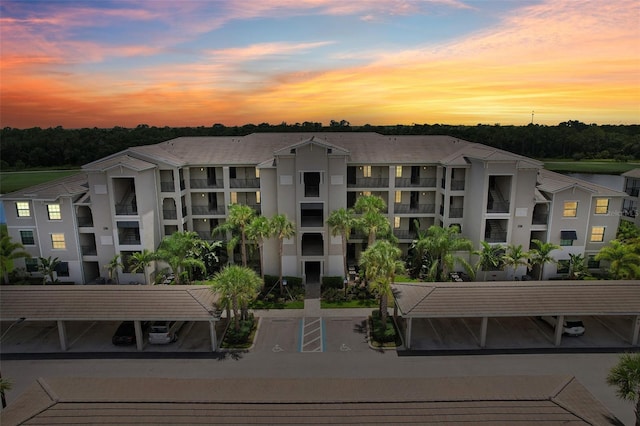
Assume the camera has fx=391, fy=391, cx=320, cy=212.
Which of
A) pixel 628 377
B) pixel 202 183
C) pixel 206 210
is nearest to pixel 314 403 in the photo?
pixel 628 377

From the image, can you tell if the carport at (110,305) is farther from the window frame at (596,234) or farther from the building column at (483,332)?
the window frame at (596,234)

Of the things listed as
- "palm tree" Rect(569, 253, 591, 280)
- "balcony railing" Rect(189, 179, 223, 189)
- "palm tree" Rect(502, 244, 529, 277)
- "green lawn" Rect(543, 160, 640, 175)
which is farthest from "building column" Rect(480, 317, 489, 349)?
"green lawn" Rect(543, 160, 640, 175)

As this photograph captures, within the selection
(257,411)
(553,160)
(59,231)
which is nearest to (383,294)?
(257,411)

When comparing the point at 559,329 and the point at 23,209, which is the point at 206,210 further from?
the point at 559,329

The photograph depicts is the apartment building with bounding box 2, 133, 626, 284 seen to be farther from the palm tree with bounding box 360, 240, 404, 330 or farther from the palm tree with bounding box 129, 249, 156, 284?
the palm tree with bounding box 360, 240, 404, 330

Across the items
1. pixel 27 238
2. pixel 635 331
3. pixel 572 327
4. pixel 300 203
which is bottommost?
pixel 572 327

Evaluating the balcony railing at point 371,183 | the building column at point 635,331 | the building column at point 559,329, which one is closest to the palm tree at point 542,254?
the building column at point 635,331

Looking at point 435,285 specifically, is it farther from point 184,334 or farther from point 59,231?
point 59,231

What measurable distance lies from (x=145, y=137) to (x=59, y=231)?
2108 inches

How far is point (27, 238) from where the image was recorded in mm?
37500

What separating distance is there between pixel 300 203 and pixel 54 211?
2315 cm

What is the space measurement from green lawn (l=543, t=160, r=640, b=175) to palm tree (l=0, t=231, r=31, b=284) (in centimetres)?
8880

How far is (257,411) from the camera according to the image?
53.6 ft

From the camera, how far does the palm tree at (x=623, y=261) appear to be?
31.4 m
